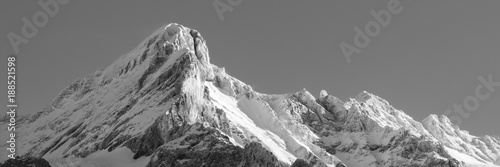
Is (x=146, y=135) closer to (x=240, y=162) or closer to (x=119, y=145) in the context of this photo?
(x=119, y=145)

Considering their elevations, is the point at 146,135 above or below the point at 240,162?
above

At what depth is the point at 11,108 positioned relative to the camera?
122562 mm

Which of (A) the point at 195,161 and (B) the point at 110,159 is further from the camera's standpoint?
(B) the point at 110,159

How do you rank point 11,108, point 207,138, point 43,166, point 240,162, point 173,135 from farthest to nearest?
point 173,135
point 207,138
point 240,162
point 43,166
point 11,108

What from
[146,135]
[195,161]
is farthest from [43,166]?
[146,135]

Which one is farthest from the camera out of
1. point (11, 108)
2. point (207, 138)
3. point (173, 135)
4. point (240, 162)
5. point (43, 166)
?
point (173, 135)

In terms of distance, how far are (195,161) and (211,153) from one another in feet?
13.7

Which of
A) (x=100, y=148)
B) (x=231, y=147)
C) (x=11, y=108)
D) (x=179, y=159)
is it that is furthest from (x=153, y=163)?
(x=11, y=108)

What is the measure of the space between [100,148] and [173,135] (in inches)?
831

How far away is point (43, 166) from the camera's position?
5709 inches

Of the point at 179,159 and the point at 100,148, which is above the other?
→ the point at 100,148

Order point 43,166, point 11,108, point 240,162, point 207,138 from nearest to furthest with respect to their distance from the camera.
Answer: point 11,108 < point 43,166 < point 240,162 < point 207,138

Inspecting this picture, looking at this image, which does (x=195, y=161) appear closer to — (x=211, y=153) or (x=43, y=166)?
(x=211, y=153)

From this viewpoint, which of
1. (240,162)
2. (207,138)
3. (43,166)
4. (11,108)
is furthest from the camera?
(207,138)
